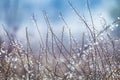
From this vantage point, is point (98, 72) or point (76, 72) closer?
point (98, 72)

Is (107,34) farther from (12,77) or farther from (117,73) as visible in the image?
(12,77)

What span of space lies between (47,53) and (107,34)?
540 mm

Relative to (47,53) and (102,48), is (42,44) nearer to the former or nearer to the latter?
(47,53)

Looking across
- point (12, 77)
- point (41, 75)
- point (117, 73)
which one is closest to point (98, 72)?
point (117, 73)

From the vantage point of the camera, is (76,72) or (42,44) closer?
(76,72)

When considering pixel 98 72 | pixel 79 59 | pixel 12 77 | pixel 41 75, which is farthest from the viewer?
pixel 12 77

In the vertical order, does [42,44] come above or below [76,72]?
above

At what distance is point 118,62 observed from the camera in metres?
2.91

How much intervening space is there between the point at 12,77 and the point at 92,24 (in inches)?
40.1

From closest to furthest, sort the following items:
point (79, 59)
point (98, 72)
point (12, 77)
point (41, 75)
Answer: point (98, 72)
point (79, 59)
point (41, 75)
point (12, 77)

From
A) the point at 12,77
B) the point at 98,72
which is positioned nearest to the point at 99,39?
the point at 98,72

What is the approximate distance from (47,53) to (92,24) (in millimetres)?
531

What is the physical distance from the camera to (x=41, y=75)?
319cm

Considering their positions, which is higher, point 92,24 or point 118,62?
point 92,24
